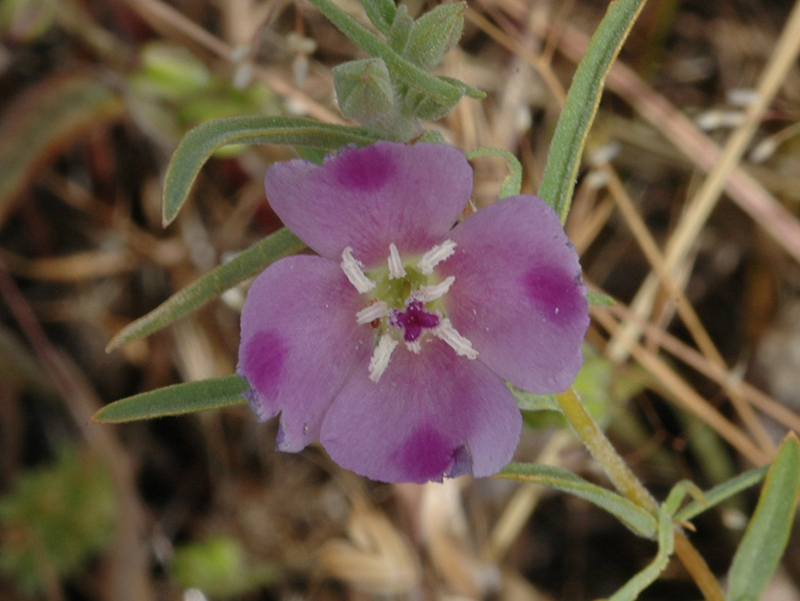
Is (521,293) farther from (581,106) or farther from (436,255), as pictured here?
(581,106)

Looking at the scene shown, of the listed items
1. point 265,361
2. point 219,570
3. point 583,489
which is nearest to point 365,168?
point 265,361

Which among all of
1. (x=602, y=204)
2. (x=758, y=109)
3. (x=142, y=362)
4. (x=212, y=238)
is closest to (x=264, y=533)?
(x=142, y=362)

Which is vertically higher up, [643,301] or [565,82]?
[565,82]

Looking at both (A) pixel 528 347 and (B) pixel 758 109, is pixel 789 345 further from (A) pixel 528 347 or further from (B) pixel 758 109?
(A) pixel 528 347

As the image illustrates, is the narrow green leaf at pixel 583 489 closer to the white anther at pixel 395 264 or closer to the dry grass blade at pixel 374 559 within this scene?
the white anther at pixel 395 264

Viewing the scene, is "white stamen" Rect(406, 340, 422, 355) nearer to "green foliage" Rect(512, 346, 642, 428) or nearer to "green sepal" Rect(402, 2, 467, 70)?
"green sepal" Rect(402, 2, 467, 70)

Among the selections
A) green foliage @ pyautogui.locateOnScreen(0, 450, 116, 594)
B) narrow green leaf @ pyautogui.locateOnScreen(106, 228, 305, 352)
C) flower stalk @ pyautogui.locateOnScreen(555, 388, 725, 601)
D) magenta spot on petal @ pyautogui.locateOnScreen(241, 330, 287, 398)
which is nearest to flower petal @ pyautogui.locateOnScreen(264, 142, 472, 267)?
narrow green leaf @ pyautogui.locateOnScreen(106, 228, 305, 352)
